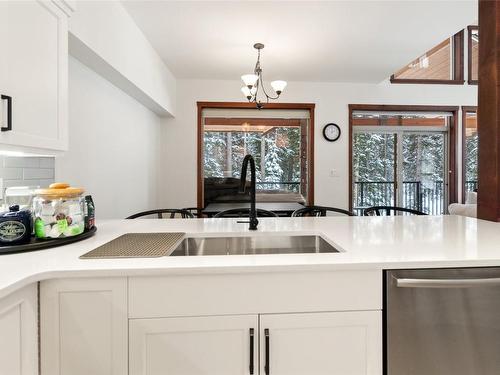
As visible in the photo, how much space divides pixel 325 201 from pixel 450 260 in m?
3.92

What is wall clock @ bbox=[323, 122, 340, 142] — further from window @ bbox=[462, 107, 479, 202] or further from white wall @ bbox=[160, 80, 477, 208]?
window @ bbox=[462, 107, 479, 202]

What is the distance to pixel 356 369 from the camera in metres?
0.95

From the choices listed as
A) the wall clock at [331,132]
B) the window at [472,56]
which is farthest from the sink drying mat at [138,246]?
the window at [472,56]

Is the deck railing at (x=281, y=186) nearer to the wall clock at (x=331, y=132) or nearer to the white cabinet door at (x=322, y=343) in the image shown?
the wall clock at (x=331, y=132)

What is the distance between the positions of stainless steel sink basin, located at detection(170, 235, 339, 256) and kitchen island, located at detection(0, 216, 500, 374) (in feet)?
1.51

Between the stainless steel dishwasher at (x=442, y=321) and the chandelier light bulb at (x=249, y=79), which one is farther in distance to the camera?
the chandelier light bulb at (x=249, y=79)

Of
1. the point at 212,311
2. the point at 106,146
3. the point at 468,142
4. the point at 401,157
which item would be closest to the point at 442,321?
the point at 212,311

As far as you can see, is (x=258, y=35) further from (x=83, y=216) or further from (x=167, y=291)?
(x=167, y=291)

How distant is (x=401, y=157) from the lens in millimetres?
5262

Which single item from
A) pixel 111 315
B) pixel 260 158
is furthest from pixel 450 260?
pixel 260 158

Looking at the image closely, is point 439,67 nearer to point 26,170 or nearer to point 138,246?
point 138,246

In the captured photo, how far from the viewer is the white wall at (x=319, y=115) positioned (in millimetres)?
4664

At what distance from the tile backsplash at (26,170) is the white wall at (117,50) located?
0.76 metres

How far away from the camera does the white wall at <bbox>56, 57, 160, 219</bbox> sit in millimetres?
2113
